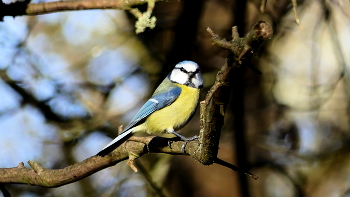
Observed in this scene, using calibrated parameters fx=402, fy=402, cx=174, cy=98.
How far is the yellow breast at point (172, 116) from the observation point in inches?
115

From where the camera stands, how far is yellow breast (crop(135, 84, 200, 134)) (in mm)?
2932

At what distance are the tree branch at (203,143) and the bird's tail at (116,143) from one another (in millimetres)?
34

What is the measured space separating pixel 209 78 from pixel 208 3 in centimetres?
91

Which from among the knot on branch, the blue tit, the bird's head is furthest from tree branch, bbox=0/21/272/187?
the bird's head

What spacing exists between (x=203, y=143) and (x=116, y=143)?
824mm

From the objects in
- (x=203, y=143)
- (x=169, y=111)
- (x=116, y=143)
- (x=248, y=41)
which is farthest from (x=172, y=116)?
(x=248, y=41)

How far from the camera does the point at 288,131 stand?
4.73 meters

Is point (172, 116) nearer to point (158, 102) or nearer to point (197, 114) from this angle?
point (158, 102)

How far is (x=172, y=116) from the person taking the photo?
293 centimetres

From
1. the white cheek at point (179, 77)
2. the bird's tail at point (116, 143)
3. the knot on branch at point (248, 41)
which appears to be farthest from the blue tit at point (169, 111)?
the knot on branch at point (248, 41)

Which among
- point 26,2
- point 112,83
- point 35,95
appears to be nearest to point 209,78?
point 112,83

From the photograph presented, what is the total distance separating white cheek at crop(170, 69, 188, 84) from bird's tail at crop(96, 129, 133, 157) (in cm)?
73

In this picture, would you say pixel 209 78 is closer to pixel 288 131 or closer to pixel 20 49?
pixel 288 131

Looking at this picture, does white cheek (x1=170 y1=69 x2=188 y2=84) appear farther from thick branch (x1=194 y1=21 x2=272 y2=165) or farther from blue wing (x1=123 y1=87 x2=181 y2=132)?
thick branch (x1=194 y1=21 x2=272 y2=165)
